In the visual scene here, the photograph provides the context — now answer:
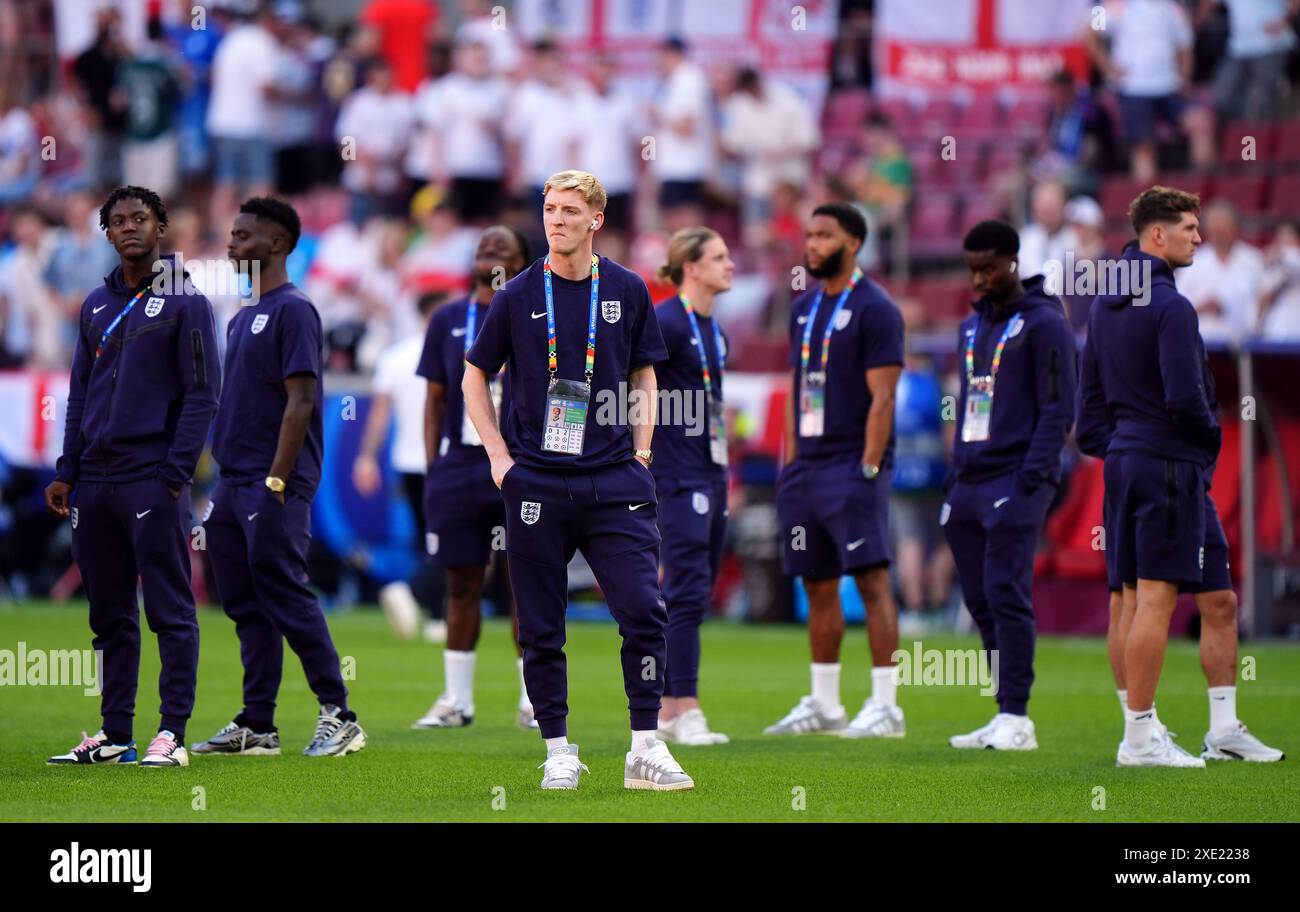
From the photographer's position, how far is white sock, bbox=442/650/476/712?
38.1ft

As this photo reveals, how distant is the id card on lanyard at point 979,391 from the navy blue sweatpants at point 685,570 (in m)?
1.41

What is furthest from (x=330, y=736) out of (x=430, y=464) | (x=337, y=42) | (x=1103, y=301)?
(x=337, y=42)

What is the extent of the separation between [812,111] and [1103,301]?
15.4m

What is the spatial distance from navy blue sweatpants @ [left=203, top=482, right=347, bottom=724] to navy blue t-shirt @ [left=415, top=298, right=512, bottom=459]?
5.51 ft

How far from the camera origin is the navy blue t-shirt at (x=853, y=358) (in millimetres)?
11258

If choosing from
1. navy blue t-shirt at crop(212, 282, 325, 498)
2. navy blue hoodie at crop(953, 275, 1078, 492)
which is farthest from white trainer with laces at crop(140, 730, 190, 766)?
navy blue hoodie at crop(953, 275, 1078, 492)

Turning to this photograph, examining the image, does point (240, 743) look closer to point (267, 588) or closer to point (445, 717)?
point (267, 588)

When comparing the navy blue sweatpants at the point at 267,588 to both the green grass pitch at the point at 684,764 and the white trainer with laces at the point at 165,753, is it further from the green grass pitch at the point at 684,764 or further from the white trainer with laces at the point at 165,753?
the white trainer with laces at the point at 165,753

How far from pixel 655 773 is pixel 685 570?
2.58 metres

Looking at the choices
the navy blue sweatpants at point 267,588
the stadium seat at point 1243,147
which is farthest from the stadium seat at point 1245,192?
the navy blue sweatpants at point 267,588

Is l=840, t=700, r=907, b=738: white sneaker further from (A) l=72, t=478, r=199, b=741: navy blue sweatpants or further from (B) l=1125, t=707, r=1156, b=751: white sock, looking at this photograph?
(A) l=72, t=478, r=199, b=741: navy blue sweatpants

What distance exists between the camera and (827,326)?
37.4 feet

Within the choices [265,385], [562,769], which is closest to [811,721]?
[562,769]
